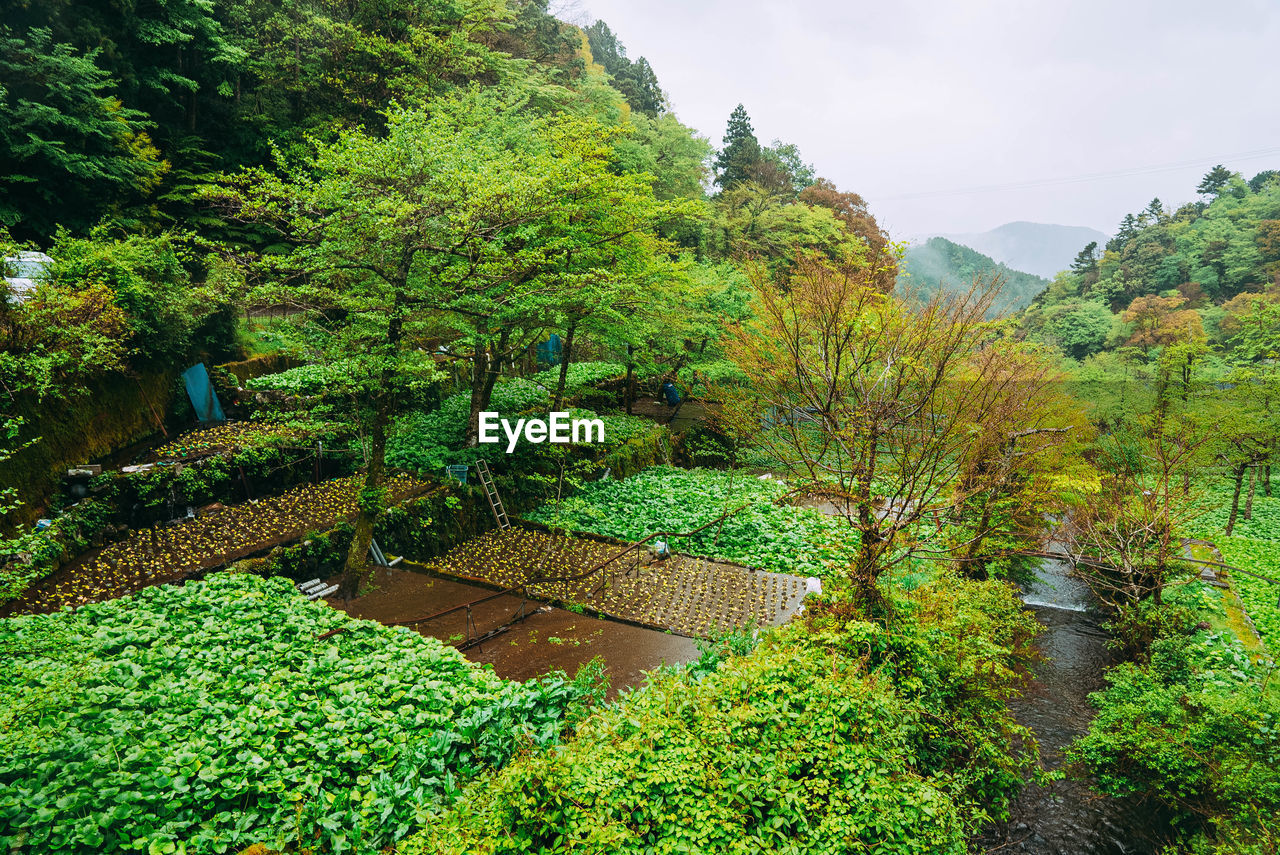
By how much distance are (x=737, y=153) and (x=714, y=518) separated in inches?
1181

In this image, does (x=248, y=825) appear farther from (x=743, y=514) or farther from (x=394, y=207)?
(x=743, y=514)

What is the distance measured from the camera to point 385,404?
326 inches

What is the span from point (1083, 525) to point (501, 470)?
1291 cm

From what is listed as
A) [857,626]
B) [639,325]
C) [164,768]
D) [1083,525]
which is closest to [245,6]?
[639,325]

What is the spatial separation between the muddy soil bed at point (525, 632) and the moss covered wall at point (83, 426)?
474 cm

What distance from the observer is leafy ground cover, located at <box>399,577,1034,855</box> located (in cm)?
370

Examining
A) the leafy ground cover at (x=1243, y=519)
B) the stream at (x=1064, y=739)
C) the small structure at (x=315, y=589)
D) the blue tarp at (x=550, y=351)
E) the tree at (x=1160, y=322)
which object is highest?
the tree at (x=1160, y=322)

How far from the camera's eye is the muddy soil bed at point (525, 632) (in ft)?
24.1

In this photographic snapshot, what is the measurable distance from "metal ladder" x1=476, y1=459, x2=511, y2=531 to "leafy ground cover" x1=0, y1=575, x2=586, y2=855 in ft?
19.3

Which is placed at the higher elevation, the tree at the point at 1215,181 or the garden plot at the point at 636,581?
the tree at the point at 1215,181

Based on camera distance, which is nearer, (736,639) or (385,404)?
(736,639)

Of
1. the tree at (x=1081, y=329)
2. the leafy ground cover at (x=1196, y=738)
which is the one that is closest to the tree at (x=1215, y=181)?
the tree at (x=1081, y=329)

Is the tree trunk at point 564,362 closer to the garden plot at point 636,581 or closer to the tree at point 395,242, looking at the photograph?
the tree at point 395,242

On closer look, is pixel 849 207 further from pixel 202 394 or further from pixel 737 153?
pixel 202 394
